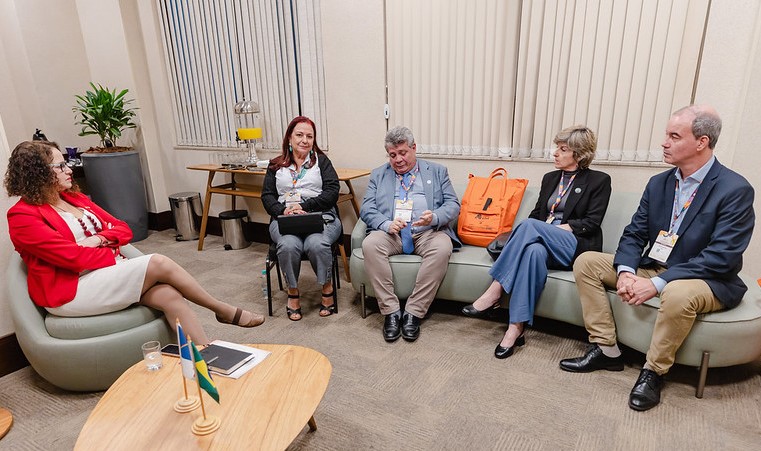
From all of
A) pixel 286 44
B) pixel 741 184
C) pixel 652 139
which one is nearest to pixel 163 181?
pixel 286 44

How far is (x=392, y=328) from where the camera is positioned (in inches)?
103

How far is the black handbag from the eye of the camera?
257 cm

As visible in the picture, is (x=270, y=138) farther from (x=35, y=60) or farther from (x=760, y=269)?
(x=760, y=269)

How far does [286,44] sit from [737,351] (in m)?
3.77

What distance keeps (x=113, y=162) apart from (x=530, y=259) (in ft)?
13.6

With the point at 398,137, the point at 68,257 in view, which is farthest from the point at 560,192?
the point at 68,257

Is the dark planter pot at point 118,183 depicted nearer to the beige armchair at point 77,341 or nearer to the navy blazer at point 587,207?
the beige armchair at point 77,341

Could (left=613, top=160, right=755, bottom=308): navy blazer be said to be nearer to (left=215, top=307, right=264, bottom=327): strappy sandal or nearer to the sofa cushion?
(left=215, top=307, right=264, bottom=327): strappy sandal

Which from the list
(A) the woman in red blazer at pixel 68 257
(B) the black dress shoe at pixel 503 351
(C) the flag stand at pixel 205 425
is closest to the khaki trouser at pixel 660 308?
(B) the black dress shoe at pixel 503 351

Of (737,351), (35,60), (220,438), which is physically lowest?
(737,351)

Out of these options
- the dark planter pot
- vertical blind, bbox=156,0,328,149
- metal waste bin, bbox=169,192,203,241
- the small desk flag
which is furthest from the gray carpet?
the dark planter pot

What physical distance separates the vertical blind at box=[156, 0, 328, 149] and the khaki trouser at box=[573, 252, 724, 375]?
8.38 ft

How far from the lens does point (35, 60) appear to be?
4.57 m

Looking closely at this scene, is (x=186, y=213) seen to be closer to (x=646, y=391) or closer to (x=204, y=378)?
(x=204, y=378)
